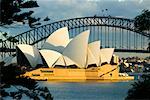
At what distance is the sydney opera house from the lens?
8338cm

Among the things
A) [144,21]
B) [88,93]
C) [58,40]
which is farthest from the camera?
[58,40]

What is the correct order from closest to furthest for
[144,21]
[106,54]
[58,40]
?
1. [144,21]
2. [58,40]
3. [106,54]

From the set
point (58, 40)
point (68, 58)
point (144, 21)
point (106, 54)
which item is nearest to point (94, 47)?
point (68, 58)

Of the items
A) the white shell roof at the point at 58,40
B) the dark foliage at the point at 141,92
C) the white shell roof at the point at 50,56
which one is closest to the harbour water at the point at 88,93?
the white shell roof at the point at 58,40

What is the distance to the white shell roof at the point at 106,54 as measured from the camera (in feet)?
311

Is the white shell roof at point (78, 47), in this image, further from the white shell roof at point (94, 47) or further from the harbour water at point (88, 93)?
the harbour water at point (88, 93)

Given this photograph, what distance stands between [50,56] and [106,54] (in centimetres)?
1152

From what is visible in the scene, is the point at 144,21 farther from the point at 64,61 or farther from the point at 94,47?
the point at 64,61

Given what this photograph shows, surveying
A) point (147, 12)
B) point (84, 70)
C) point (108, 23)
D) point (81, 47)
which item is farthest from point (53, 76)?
point (147, 12)

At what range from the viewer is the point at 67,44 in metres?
85.9

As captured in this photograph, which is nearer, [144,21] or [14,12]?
[14,12]

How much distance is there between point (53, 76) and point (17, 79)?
90383mm

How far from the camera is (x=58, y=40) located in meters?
85.8

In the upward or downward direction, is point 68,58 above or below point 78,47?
below
